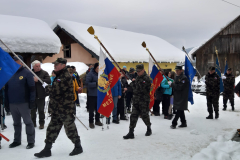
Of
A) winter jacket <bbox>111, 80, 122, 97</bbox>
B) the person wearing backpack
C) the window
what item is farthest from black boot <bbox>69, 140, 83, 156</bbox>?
the window

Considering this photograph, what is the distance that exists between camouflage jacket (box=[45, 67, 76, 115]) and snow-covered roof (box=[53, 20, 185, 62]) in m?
11.7

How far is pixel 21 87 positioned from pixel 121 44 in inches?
596

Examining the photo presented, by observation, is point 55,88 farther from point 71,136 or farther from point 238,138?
point 238,138

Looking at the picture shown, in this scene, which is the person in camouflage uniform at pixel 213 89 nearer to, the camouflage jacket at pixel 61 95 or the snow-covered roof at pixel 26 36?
the camouflage jacket at pixel 61 95

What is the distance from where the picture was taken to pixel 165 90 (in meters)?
8.00

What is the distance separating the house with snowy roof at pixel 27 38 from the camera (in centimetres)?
940

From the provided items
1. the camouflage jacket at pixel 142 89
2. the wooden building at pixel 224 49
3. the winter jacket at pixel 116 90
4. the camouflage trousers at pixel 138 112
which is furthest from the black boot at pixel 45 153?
the wooden building at pixel 224 49

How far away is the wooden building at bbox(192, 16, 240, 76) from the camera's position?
77.7 feet

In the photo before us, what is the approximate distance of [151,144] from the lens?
16.3ft

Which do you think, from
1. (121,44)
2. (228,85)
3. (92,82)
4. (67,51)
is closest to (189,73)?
(92,82)

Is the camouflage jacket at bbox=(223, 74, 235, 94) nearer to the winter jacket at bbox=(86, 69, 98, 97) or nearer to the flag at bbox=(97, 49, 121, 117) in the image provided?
the flag at bbox=(97, 49, 121, 117)

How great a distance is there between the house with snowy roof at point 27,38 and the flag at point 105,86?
4224 millimetres

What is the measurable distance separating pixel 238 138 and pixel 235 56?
2067 centimetres

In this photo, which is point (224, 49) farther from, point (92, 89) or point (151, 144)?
point (151, 144)
